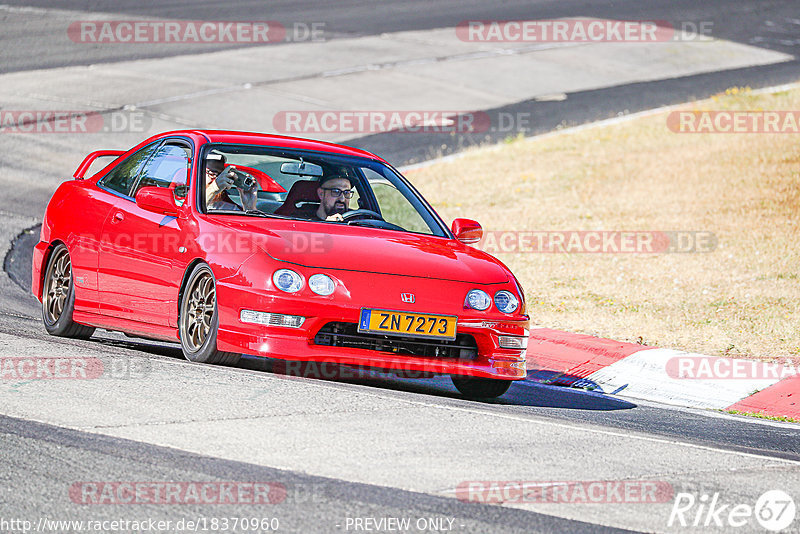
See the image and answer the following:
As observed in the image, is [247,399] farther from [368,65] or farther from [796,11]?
[796,11]

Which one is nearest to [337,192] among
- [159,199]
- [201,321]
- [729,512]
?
[159,199]

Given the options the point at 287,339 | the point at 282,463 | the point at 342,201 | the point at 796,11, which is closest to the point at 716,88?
the point at 796,11

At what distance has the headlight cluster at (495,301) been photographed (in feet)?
24.6

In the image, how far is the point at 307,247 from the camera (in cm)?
745

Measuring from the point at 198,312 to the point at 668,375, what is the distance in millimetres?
3775

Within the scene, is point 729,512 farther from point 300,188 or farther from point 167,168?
point 167,168

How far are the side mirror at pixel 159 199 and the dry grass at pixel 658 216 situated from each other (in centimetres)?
424

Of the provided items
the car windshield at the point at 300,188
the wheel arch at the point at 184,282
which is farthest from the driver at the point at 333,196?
the wheel arch at the point at 184,282

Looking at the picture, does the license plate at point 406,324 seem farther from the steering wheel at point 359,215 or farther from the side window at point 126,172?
the side window at point 126,172

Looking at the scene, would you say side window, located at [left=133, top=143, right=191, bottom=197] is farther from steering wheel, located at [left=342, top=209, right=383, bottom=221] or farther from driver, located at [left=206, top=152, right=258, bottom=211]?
steering wheel, located at [left=342, top=209, right=383, bottom=221]

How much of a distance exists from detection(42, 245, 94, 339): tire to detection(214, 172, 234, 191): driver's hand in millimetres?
1441

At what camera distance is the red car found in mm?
7180

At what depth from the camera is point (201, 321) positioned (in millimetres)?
7566

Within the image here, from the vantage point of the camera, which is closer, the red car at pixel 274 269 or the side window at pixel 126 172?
the red car at pixel 274 269
